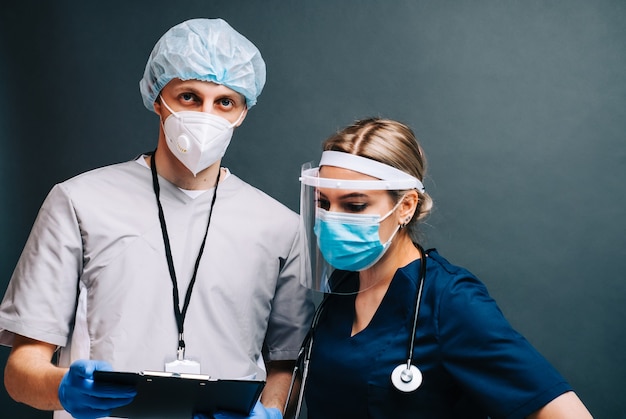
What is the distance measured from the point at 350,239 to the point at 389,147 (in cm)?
26

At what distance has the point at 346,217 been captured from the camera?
174 cm

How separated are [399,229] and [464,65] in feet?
2.73

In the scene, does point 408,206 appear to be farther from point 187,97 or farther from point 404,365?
point 187,97

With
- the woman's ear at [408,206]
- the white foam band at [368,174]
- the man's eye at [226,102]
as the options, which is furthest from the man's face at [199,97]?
the woman's ear at [408,206]

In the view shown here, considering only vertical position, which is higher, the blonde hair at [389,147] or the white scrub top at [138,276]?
the blonde hair at [389,147]

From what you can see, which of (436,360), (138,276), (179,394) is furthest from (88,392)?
(436,360)

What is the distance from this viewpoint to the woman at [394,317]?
154 centimetres

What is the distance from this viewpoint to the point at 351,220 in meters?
1.74

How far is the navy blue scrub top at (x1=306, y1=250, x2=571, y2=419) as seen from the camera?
5.01 feet

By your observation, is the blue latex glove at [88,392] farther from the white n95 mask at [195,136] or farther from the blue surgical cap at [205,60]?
the blue surgical cap at [205,60]

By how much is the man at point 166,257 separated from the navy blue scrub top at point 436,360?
0.65 ft

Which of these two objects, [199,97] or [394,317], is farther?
[199,97]

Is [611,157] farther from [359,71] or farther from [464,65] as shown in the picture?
[359,71]

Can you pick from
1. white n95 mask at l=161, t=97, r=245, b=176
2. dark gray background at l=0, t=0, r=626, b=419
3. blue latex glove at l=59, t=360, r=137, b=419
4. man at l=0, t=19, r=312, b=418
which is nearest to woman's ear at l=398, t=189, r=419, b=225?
man at l=0, t=19, r=312, b=418
